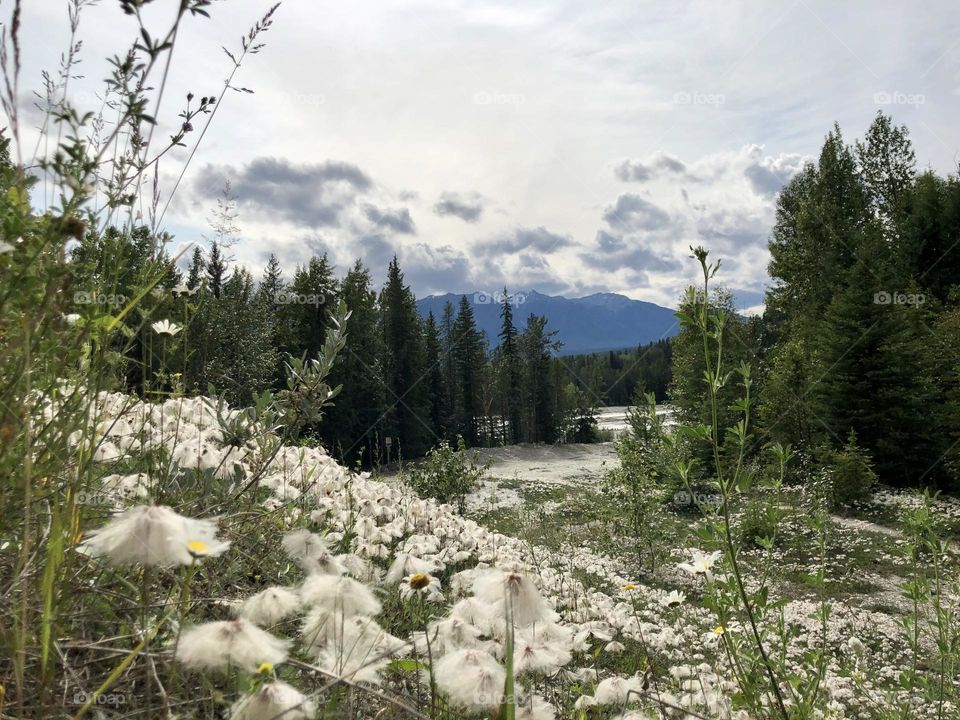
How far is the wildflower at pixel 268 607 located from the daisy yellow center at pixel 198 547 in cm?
33

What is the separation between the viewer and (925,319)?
79.3 ft

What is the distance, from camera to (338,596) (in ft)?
4.75

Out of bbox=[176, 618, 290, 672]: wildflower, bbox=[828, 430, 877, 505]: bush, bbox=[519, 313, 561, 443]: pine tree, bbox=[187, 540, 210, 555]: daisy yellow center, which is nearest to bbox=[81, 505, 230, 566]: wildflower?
bbox=[187, 540, 210, 555]: daisy yellow center

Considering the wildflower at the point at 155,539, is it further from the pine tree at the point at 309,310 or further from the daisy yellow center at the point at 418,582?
the pine tree at the point at 309,310

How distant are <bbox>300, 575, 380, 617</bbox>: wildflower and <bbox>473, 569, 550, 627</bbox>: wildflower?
0.28 meters

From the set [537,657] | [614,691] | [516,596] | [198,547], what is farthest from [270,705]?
[614,691]

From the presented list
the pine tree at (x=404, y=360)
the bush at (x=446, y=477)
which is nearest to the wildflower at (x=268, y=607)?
the bush at (x=446, y=477)

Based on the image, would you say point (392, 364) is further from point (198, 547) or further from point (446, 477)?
point (198, 547)

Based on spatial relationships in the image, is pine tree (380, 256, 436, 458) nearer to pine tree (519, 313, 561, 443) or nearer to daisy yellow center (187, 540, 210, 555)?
pine tree (519, 313, 561, 443)

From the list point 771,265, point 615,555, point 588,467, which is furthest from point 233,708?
point 771,265

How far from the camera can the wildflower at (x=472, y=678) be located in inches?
51.9

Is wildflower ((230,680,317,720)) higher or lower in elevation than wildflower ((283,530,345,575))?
lower

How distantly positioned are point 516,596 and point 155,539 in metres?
0.79

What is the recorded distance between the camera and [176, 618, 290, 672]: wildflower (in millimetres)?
1089
